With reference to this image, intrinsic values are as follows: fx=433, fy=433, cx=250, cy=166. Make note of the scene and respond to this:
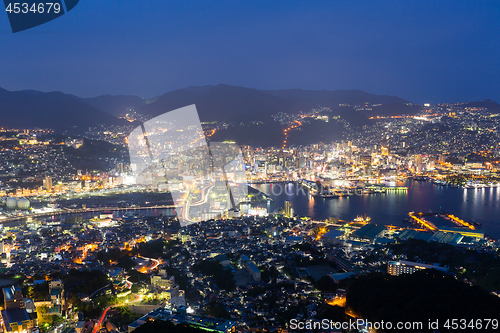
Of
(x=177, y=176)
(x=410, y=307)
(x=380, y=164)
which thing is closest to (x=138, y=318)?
(x=410, y=307)

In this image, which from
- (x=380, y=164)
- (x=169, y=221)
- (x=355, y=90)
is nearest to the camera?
(x=169, y=221)

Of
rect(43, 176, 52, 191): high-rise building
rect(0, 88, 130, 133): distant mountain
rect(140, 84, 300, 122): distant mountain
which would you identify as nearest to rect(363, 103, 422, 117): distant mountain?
rect(140, 84, 300, 122): distant mountain

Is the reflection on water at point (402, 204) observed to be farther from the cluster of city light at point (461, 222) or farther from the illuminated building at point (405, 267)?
the illuminated building at point (405, 267)

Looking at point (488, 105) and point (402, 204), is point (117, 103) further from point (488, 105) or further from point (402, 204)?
point (488, 105)

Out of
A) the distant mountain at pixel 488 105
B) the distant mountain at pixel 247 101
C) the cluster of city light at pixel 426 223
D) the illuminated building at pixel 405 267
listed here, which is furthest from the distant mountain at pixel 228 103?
the illuminated building at pixel 405 267

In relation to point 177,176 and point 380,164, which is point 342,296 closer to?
point 177,176

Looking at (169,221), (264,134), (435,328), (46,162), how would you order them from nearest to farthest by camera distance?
(435,328), (169,221), (46,162), (264,134)

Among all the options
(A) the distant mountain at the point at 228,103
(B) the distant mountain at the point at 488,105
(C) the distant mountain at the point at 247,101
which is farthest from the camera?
(B) the distant mountain at the point at 488,105
